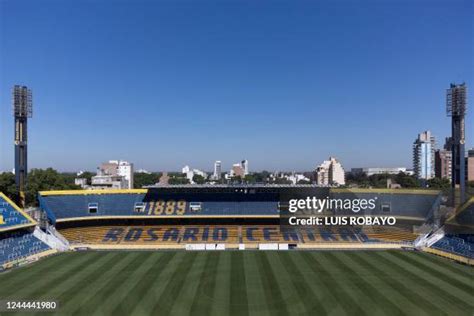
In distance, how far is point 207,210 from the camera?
42719 mm

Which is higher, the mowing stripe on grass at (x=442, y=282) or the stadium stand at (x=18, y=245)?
the stadium stand at (x=18, y=245)

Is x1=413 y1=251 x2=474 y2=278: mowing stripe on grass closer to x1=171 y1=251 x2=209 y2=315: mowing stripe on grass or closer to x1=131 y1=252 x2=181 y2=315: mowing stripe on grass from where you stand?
x1=171 y1=251 x2=209 y2=315: mowing stripe on grass

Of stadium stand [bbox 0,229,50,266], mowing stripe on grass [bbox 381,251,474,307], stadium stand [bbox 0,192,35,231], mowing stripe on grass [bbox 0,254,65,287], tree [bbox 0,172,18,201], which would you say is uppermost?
tree [bbox 0,172,18,201]

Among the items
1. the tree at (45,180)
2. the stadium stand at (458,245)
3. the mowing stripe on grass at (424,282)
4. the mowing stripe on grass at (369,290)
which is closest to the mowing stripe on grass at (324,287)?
the mowing stripe on grass at (369,290)

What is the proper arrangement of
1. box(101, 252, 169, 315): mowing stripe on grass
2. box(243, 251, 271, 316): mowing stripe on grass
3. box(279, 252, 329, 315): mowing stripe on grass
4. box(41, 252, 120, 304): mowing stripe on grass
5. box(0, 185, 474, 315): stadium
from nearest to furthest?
box(243, 251, 271, 316): mowing stripe on grass → box(279, 252, 329, 315): mowing stripe on grass → box(101, 252, 169, 315): mowing stripe on grass → box(0, 185, 474, 315): stadium → box(41, 252, 120, 304): mowing stripe on grass

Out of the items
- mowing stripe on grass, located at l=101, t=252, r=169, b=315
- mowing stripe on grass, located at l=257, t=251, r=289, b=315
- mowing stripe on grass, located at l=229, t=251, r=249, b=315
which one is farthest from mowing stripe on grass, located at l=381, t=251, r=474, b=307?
mowing stripe on grass, located at l=101, t=252, r=169, b=315

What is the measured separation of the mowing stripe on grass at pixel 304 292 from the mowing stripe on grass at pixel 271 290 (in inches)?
44.1

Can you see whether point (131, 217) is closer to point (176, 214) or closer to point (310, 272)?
point (176, 214)

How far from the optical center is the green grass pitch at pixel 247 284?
19594 millimetres

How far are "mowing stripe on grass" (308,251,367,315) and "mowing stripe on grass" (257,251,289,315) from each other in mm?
3300

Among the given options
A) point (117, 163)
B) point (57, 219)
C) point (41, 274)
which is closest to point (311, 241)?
point (41, 274)

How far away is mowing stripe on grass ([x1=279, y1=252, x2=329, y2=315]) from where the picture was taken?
19.4 m

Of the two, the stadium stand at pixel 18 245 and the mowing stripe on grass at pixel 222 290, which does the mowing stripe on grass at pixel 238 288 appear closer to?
the mowing stripe on grass at pixel 222 290

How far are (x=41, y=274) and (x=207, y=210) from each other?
19.9 metres
